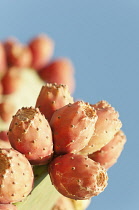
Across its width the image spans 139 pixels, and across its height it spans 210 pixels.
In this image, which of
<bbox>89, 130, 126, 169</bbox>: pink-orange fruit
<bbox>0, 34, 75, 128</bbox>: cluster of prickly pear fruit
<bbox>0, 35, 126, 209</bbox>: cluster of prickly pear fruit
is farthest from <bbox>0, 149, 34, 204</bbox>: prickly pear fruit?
<bbox>0, 34, 75, 128</bbox>: cluster of prickly pear fruit

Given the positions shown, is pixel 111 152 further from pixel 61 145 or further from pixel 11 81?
pixel 11 81

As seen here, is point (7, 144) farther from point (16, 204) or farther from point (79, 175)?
point (79, 175)

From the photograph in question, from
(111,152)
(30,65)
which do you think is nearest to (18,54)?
(30,65)

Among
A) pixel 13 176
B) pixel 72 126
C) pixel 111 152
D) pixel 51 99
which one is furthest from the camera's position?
pixel 111 152

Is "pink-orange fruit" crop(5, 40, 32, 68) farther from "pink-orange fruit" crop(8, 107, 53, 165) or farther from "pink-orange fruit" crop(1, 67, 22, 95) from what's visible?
"pink-orange fruit" crop(8, 107, 53, 165)

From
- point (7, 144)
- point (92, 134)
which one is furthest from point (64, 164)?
point (7, 144)

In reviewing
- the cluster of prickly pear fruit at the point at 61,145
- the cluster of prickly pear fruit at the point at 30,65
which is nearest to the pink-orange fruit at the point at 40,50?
the cluster of prickly pear fruit at the point at 30,65
